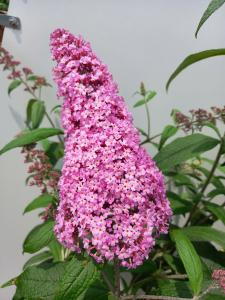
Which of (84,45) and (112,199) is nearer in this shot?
(112,199)

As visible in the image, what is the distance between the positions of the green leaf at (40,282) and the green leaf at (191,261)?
0.27 meters

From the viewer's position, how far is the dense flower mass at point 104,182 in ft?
2.08

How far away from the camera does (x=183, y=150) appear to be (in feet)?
2.93

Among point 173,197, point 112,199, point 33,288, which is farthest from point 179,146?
point 33,288

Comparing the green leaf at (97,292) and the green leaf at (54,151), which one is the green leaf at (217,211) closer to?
the green leaf at (97,292)

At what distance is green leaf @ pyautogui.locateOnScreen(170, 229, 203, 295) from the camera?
669 millimetres

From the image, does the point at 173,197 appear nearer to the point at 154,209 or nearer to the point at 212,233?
the point at 212,233

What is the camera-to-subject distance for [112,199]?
646 millimetres

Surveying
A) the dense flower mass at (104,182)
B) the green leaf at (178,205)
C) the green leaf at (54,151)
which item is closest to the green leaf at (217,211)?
the green leaf at (178,205)

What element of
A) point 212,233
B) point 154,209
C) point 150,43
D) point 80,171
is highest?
point 150,43

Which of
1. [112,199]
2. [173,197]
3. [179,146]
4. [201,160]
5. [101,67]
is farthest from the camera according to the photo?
[201,160]

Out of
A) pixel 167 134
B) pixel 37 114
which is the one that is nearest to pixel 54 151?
pixel 37 114

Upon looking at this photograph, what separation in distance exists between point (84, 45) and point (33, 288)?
52cm

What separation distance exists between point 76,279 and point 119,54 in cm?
88
